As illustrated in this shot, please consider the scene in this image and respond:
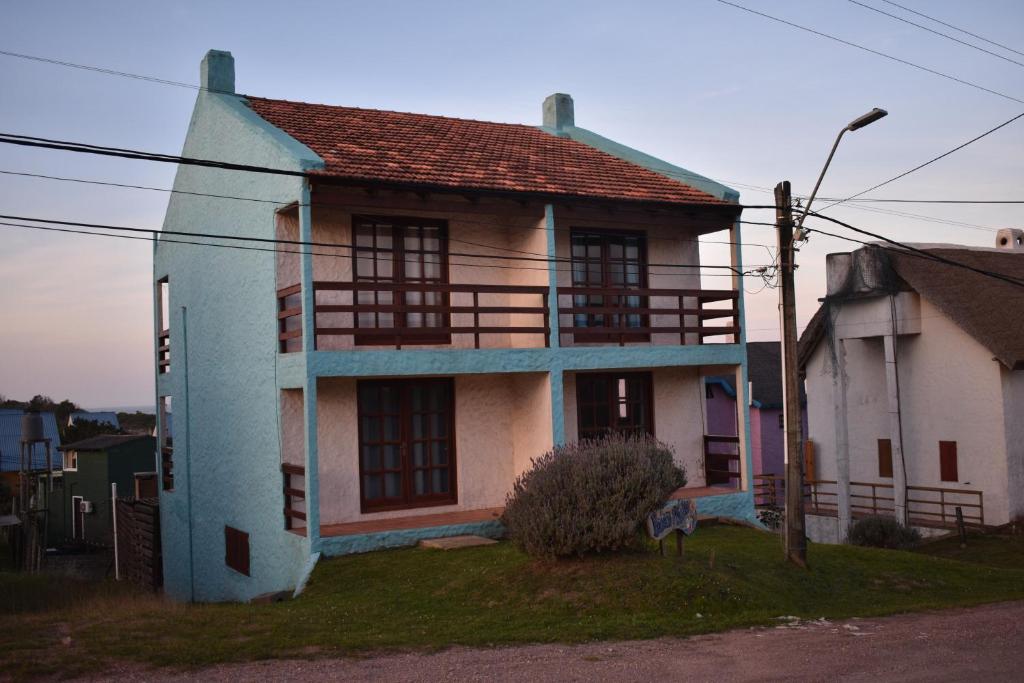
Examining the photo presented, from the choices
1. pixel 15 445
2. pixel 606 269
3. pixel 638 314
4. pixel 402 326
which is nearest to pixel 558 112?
pixel 606 269

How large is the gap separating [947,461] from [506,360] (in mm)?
13561

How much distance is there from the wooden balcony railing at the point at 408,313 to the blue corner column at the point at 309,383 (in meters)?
0.16

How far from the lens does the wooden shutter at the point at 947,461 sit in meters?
24.6

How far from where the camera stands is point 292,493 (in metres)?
15.9

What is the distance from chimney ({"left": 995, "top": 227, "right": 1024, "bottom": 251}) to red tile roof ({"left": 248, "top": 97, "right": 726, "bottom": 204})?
13990 millimetres

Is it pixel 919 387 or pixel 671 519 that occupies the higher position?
pixel 919 387

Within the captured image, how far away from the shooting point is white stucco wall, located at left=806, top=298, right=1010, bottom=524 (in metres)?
23.7

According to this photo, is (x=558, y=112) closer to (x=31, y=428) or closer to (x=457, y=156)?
(x=457, y=156)

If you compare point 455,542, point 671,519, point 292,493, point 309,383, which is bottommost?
point 455,542

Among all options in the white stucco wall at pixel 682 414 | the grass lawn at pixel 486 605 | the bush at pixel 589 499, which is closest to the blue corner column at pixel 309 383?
the grass lawn at pixel 486 605

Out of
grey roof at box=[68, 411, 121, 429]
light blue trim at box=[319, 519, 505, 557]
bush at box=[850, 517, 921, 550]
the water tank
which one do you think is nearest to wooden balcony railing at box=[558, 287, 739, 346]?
light blue trim at box=[319, 519, 505, 557]

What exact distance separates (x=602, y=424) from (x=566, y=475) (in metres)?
6.61

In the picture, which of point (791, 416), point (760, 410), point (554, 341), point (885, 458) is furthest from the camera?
point (760, 410)

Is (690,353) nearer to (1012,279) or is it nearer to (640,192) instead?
(640,192)
